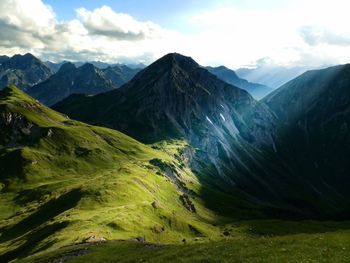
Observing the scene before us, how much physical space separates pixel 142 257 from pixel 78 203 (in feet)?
337

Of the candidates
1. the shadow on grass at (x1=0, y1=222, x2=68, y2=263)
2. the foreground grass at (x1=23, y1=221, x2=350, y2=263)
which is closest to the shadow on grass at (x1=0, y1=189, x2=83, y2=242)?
the shadow on grass at (x1=0, y1=222, x2=68, y2=263)

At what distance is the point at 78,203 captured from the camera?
158 meters

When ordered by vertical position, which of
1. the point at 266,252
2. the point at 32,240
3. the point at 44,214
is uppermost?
the point at 266,252

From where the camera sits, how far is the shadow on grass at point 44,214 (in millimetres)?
156538

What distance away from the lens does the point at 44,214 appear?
547 ft

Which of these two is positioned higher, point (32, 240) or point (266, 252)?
point (266, 252)

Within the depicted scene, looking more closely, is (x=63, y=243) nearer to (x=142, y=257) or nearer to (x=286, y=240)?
(x=142, y=257)

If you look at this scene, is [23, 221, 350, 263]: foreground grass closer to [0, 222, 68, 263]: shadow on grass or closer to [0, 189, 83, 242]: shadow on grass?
[0, 222, 68, 263]: shadow on grass

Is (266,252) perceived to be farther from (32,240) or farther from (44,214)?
(44,214)

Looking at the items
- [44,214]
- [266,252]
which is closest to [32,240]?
[44,214]

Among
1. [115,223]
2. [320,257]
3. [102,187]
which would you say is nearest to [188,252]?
[320,257]

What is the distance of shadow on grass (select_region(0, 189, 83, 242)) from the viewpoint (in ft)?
514

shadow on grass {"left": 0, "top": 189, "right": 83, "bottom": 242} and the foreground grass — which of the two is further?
shadow on grass {"left": 0, "top": 189, "right": 83, "bottom": 242}

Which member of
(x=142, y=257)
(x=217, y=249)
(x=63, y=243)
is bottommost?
(x=63, y=243)
